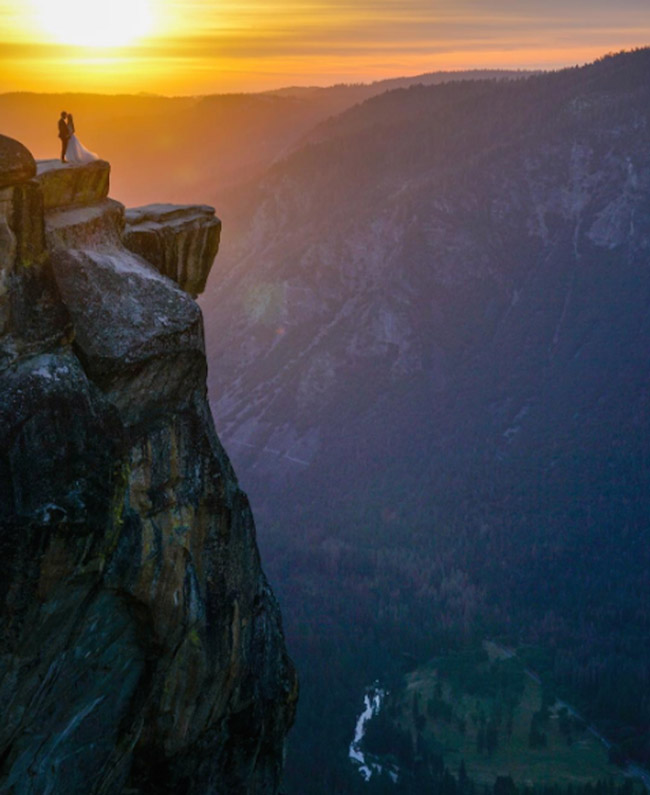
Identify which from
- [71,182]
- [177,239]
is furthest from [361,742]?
[71,182]

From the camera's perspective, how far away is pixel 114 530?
21.8m

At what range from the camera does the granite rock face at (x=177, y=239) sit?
2856cm

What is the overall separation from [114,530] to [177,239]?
405 inches

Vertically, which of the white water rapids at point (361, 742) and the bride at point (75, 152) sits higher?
the bride at point (75, 152)

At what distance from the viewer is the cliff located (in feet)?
67.1

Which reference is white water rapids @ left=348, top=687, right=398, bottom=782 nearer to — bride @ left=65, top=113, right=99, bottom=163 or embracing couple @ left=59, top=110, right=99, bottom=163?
embracing couple @ left=59, top=110, right=99, bottom=163

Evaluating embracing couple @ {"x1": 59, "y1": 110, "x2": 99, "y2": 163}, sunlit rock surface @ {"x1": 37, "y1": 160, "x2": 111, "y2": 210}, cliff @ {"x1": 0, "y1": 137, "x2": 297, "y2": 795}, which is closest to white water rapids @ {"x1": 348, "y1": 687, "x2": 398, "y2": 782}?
cliff @ {"x1": 0, "y1": 137, "x2": 297, "y2": 795}

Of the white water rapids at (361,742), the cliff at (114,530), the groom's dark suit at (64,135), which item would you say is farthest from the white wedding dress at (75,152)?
the white water rapids at (361,742)

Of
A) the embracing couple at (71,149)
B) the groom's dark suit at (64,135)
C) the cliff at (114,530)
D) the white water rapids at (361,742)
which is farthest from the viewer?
the white water rapids at (361,742)

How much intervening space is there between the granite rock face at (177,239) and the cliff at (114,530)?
0.26ft

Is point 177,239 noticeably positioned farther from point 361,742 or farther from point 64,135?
point 361,742

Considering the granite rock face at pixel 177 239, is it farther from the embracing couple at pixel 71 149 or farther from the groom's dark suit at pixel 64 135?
the groom's dark suit at pixel 64 135

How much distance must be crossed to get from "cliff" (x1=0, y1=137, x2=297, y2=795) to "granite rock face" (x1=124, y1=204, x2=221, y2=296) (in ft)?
0.26

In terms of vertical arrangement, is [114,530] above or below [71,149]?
below
